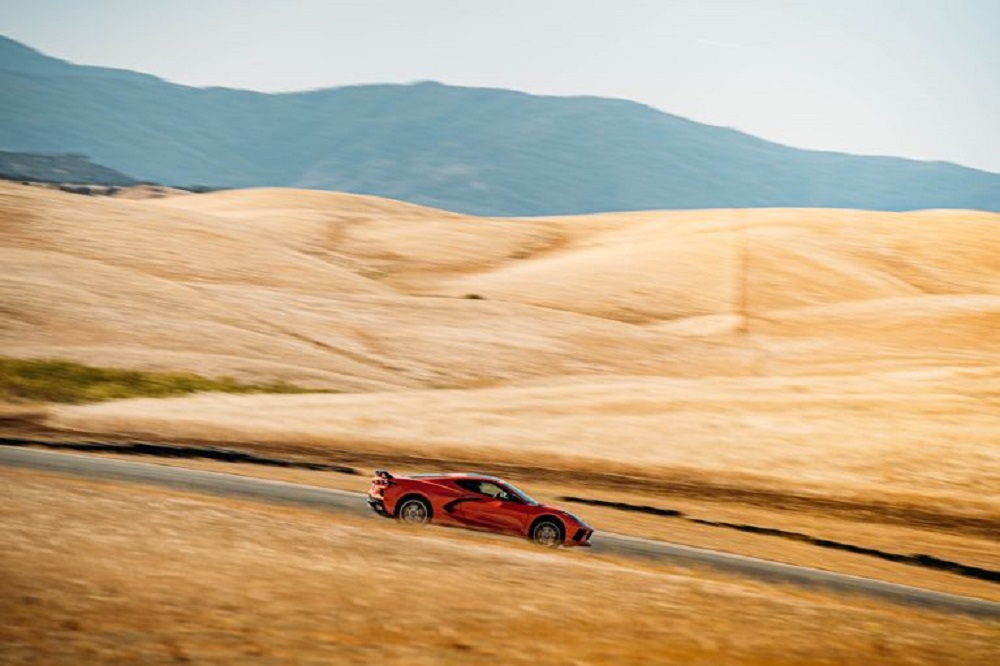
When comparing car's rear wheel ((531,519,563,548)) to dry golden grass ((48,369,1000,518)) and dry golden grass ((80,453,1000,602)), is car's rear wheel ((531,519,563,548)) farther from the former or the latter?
dry golden grass ((48,369,1000,518))

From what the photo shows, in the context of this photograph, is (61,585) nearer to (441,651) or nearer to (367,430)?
(441,651)

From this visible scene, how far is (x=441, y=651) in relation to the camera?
1182cm

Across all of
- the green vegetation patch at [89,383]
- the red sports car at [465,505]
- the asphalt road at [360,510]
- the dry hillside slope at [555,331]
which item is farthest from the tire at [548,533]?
the green vegetation patch at [89,383]

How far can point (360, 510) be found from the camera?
21703 millimetres

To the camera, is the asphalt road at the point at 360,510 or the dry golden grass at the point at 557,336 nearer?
the asphalt road at the point at 360,510

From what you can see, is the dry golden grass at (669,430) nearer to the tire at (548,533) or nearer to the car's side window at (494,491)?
the car's side window at (494,491)

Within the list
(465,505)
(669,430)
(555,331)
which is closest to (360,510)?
(465,505)

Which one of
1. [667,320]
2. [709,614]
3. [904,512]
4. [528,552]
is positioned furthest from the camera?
[667,320]

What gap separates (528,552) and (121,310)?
117 feet

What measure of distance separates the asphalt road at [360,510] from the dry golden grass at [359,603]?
4.53 ft

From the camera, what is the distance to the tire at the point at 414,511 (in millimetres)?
20547

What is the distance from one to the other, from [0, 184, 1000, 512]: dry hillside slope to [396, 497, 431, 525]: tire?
11.2 m

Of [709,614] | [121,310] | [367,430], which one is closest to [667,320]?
[121,310]

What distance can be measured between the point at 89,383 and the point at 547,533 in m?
22.8
